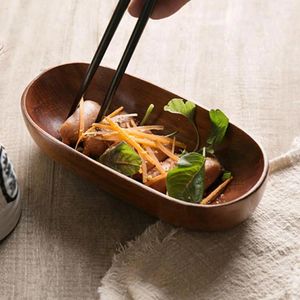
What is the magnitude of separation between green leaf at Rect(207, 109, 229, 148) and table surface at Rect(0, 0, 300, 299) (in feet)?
0.52

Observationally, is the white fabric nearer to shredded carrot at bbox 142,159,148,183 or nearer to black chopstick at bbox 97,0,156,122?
shredded carrot at bbox 142,159,148,183

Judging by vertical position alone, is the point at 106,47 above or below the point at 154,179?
above

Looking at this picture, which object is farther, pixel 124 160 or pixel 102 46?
pixel 102 46

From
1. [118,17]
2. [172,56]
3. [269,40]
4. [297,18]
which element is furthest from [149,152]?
[297,18]

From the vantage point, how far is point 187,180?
3.47ft

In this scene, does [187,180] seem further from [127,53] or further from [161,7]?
[161,7]

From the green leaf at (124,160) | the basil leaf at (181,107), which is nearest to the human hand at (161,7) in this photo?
the basil leaf at (181,107)

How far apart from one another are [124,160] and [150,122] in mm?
188

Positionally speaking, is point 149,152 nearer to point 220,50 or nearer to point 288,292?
point 288,292

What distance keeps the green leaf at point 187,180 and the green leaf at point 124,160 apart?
6cm

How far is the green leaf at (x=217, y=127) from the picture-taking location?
1153 millimetres

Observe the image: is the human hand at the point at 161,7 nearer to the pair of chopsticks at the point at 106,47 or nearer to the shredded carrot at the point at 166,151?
the pair of chopsticks at the point at 106,47

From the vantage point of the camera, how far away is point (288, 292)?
40.4 inches

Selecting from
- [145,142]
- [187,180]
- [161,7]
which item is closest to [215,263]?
[187,180]
